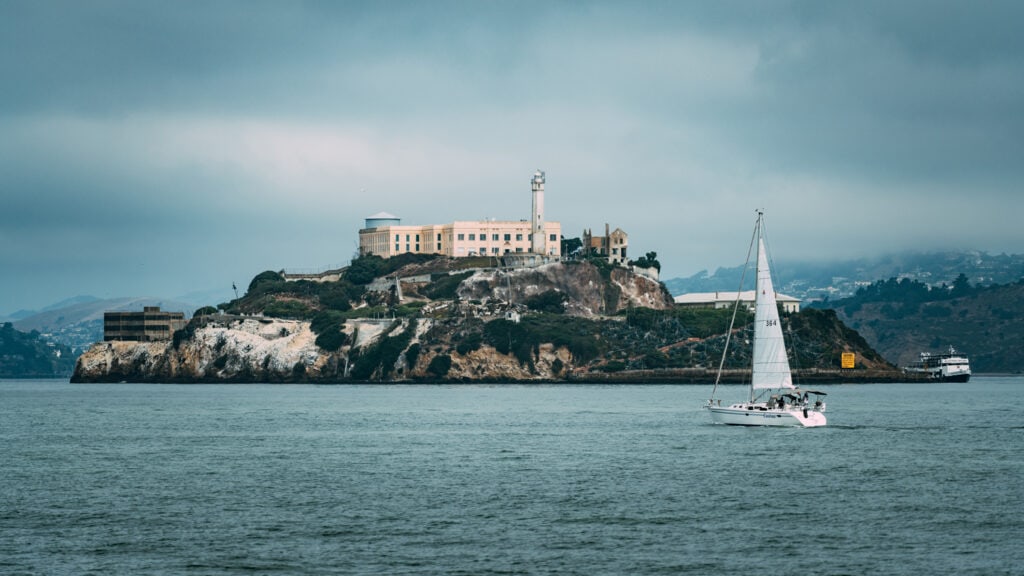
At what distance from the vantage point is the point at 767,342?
8494 centimetres

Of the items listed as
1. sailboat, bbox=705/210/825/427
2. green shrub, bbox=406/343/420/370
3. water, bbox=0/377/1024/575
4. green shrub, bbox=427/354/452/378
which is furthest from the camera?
green shrub, bbox=406/343/420/370

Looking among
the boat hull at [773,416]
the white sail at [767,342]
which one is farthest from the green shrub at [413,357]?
the white sail at [767,342]

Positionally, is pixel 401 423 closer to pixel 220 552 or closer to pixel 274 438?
pixel 274 438

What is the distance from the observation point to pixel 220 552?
43750mm

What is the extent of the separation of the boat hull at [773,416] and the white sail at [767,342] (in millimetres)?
2788

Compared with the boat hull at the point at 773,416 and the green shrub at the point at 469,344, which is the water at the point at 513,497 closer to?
the boat hull at the point at 773,416

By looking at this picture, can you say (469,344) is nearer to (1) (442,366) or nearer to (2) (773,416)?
(1) (442,366)

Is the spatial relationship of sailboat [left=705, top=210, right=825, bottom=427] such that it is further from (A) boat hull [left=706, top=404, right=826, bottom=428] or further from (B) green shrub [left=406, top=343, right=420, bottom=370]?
(B) green shrub [left=406, top=343, right=420, bottom=370]

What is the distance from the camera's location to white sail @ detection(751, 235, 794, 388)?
278 feet

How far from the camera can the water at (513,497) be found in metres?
42.7

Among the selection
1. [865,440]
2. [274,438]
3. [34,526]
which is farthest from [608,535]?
[274,438]

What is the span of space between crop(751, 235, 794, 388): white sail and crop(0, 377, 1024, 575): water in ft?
11.8

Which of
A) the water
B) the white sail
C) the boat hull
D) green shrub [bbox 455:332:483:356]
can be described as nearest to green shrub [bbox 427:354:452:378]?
green shrub [bbox 455:332:483:356]

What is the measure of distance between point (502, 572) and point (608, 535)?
293 inches
